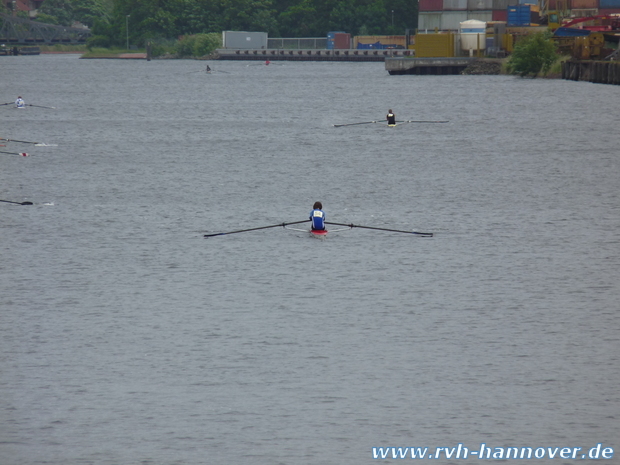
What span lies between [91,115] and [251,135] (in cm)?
3100

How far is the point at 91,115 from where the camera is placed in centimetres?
12012

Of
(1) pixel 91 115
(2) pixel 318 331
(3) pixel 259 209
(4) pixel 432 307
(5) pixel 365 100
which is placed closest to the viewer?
(2) pixel 318 331

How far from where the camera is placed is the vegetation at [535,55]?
15412 centimetres

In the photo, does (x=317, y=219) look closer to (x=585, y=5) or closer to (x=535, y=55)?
(x=535, y=55)

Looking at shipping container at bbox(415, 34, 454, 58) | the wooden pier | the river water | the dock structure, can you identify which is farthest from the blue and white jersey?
the dock structure

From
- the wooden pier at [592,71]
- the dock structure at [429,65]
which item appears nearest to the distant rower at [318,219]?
the wooden pier at [592,71]

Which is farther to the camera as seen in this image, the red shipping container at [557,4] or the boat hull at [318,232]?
the red shipping container at [557,4]

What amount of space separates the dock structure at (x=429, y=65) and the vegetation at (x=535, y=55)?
24305mm

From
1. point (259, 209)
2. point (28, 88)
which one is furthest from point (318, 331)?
point (28, 88)

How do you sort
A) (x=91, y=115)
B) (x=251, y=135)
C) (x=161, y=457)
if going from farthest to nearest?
(x=91, y=115), (x=251, y=135), (x=161, y=457)

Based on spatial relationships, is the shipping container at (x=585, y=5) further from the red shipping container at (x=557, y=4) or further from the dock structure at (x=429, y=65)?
the dock structure at (x=429, y=65)

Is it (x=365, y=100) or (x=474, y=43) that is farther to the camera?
(x=474, y=43)

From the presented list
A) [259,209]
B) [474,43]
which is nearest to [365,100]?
[474,43]

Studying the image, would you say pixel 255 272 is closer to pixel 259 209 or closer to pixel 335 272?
pixel 335 272
